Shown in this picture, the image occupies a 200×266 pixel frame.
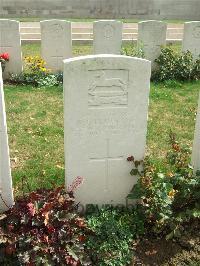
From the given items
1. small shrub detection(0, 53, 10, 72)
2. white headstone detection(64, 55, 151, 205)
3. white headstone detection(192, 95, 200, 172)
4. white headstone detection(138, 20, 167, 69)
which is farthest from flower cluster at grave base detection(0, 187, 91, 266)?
white headstone detection(138, 20, 167, 69)

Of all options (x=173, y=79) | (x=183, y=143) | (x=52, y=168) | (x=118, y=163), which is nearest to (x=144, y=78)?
(x=118, y=163)

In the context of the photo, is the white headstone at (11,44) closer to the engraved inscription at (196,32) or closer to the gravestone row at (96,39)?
the gravestone row at (96,39)

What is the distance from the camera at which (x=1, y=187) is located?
3869 millimetres

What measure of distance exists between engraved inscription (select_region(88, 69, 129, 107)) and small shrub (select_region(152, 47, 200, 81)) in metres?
5.65

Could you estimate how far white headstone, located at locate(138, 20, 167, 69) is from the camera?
9523 mm

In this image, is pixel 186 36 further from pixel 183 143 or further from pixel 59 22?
pixel 183 143

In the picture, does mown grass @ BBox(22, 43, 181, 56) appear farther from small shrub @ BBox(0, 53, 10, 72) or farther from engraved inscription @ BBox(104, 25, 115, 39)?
small shrub @ BBox(0, 53, 10, 72)

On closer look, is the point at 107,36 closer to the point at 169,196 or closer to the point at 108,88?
the point at 108,88

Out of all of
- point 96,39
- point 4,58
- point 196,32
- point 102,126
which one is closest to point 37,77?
point 4,58

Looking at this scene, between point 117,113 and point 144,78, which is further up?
point 144,78

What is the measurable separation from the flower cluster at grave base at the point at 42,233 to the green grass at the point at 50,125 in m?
0.87

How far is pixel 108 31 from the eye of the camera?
9.40 meters

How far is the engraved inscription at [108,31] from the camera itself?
9360 millimetres

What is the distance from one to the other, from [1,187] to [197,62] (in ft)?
23.2
